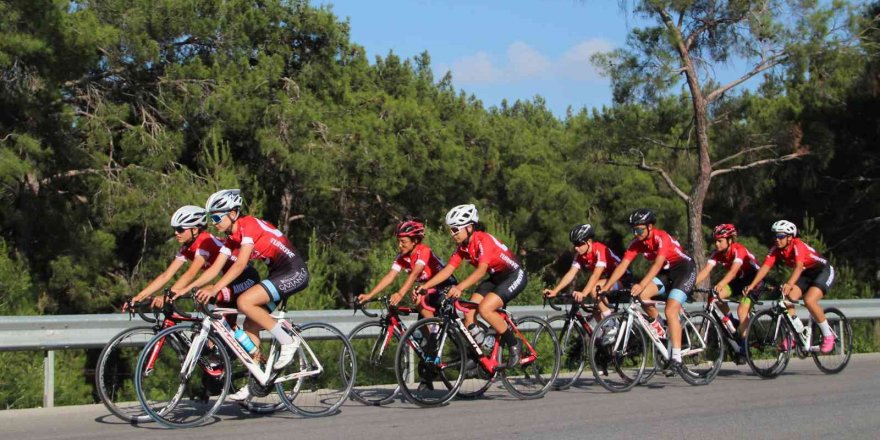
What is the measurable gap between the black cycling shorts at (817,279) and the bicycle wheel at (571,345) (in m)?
3.62

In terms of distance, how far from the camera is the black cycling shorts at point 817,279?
13.3 metres

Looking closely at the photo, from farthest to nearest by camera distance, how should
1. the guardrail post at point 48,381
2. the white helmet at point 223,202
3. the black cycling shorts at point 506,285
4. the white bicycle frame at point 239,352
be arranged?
the black cycling shorts at point 506,285, the guardrail post at point 48,381, the white helmet at point 223,202, the white bicycle frame at point 239,352

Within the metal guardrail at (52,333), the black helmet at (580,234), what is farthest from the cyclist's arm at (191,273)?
the black helmet at (580,234)

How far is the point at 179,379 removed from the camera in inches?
337

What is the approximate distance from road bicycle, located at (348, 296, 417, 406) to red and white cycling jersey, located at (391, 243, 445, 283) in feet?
1.51

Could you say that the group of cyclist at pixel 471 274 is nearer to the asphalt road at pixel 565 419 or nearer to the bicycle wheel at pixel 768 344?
the bicycle wheel at pixel 768 344

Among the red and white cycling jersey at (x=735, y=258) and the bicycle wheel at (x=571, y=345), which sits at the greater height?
the red and white cycling jersey at (x=735, y=258)

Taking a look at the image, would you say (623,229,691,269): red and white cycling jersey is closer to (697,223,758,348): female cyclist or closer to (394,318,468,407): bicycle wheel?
(697,223,758,348): female cyclist

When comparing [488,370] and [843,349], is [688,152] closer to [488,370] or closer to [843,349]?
[843,349]

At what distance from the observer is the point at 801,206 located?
3728 centimetres

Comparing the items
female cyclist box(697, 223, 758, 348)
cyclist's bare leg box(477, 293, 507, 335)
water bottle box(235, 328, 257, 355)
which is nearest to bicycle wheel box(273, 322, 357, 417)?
water bottle box(235, 328, 257, 355)

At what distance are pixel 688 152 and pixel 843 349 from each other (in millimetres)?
18135

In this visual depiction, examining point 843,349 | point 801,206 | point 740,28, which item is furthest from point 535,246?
point 843,349

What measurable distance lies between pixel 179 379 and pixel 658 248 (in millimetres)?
5696
